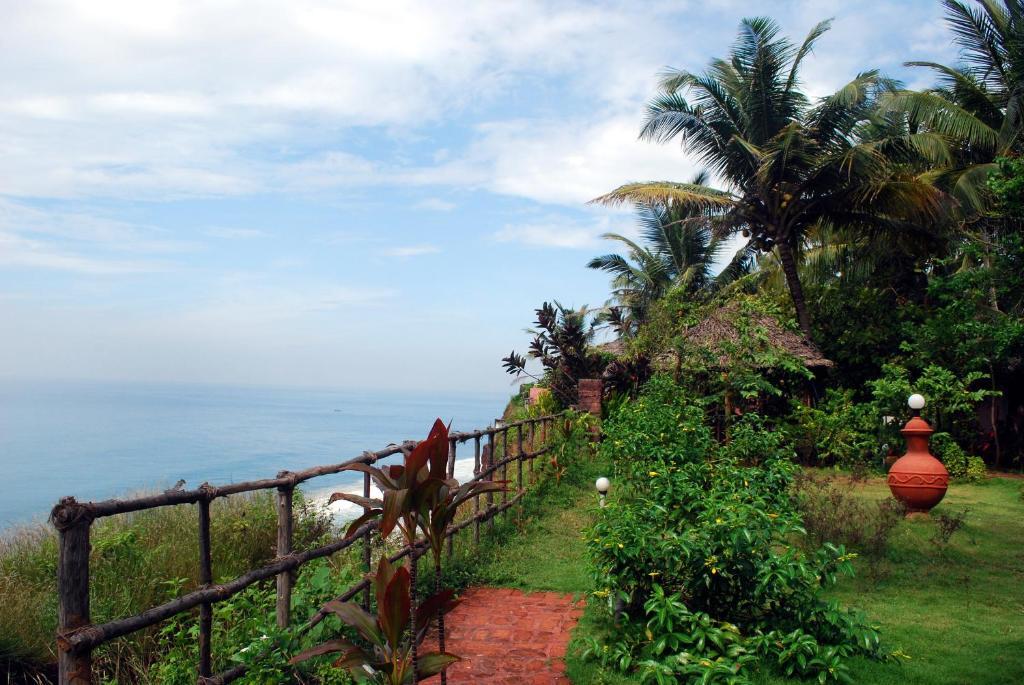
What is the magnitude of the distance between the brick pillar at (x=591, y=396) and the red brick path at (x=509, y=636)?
687 centimetres

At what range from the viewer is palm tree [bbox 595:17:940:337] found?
14.1m

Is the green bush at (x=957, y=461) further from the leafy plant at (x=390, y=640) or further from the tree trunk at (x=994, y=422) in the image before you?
the leafy plant at (x=390, y=640)

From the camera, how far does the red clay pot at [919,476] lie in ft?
26.4

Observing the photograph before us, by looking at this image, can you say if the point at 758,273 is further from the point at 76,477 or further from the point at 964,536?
the point at 76,477

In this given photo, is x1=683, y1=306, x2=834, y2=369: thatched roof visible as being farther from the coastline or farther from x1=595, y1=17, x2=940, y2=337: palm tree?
the coastline

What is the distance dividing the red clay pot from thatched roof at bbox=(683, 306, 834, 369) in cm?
451

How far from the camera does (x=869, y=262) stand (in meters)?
17.2

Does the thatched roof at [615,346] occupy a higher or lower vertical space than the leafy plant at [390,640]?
higher

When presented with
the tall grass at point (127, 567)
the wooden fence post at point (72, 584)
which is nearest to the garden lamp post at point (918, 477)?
the tall grass at point (127, 567)

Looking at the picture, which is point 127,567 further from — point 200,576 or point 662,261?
point 662,261

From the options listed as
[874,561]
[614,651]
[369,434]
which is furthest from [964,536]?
[369,434]

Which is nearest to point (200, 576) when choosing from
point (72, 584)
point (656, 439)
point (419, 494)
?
point (72, 584)

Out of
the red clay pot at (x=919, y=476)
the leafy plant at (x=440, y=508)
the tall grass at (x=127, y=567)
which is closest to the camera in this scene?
the leafy plant at (x=440, y=508)

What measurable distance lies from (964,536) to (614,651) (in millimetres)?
5509
